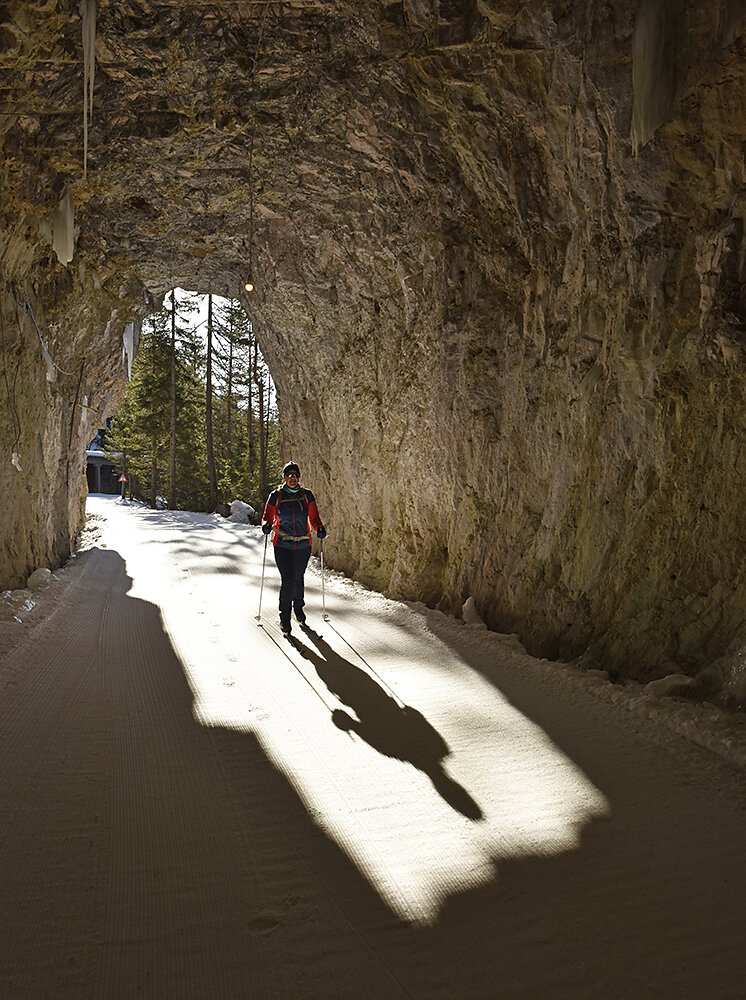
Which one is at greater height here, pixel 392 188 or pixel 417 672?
pixel 392 188

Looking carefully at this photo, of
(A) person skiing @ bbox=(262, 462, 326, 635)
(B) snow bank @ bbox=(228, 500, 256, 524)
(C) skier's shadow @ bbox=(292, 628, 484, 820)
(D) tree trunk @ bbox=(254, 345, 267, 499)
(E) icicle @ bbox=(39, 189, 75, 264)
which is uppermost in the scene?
(E) icicle @ bbox=(39, 189, 75, 264)

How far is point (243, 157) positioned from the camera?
11.3 metres

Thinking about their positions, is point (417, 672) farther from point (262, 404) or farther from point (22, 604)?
point (262, 404)

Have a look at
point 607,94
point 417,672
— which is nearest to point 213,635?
point 417,672

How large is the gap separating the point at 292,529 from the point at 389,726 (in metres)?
3.54

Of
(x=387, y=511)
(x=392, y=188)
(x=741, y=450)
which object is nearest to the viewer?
(x=741, y=450)

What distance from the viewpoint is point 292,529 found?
8281 millimetres

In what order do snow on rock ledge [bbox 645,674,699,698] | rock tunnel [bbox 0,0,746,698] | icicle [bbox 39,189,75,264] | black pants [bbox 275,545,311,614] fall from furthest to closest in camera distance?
icicle [bbox 39,189,75,264], black pants [bbox 275,545,311,614], rock tunnel [bbox 0,0,746,698], snow on rock ledge [bbox 645,674,699,698]

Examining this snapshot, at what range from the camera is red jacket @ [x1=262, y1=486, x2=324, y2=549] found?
828cm

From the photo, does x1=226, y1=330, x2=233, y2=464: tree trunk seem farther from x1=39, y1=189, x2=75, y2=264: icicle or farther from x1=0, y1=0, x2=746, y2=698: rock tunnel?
x1=39, y1=189, x2=75, y2=264: icicle

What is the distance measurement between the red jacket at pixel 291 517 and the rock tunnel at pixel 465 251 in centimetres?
236

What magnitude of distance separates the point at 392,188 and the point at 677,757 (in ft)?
29.5

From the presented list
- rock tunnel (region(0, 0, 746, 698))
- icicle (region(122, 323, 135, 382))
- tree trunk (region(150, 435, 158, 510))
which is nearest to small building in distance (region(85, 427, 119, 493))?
tree trunk (region(150, 435, 158, 510))

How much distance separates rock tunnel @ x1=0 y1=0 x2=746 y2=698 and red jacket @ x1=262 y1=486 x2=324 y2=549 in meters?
2.36
